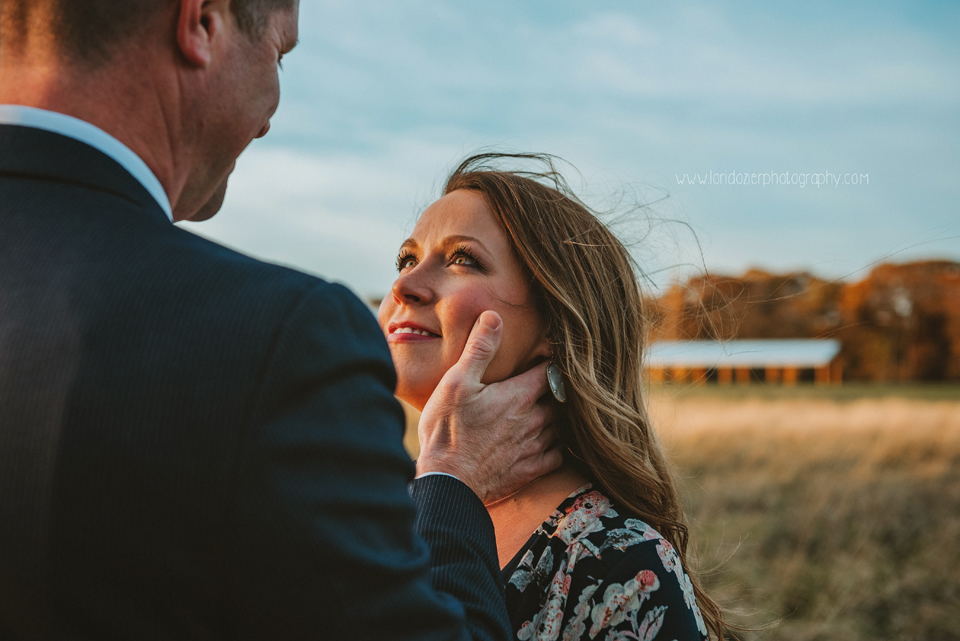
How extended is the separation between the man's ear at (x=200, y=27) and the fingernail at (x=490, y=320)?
45.8 inches

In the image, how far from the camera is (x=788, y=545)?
8594 mm

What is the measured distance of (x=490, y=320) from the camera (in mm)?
2311

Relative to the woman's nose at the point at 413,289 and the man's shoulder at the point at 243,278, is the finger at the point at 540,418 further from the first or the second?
the man's shoulder at the point at 243,278

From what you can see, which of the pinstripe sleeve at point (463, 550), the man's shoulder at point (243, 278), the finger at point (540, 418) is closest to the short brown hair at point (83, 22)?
the man's shoulder at point (243, 278)

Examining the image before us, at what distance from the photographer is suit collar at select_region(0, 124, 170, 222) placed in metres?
1.25

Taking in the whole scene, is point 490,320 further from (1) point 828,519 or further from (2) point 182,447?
(1) point 828,519

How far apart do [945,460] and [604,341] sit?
12.4 m

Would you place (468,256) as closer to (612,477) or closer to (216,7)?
(612,477)

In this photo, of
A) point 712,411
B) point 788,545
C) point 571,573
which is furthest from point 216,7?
point 712,411

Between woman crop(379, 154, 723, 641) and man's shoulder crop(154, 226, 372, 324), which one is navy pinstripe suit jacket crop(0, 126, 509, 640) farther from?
woman crop(379, 154, 723, 641)

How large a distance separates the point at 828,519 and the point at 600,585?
8.51 metres

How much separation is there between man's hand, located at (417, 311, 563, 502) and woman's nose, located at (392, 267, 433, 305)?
0.78ft

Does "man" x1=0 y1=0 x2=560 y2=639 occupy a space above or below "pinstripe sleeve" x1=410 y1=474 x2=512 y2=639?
above

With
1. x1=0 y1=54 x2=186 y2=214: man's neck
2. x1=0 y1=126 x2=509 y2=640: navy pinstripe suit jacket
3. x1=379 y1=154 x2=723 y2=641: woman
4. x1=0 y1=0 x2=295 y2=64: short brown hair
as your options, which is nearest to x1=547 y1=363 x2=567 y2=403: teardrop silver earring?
x1=379 y1=154 x2=723 y2=641: woman
